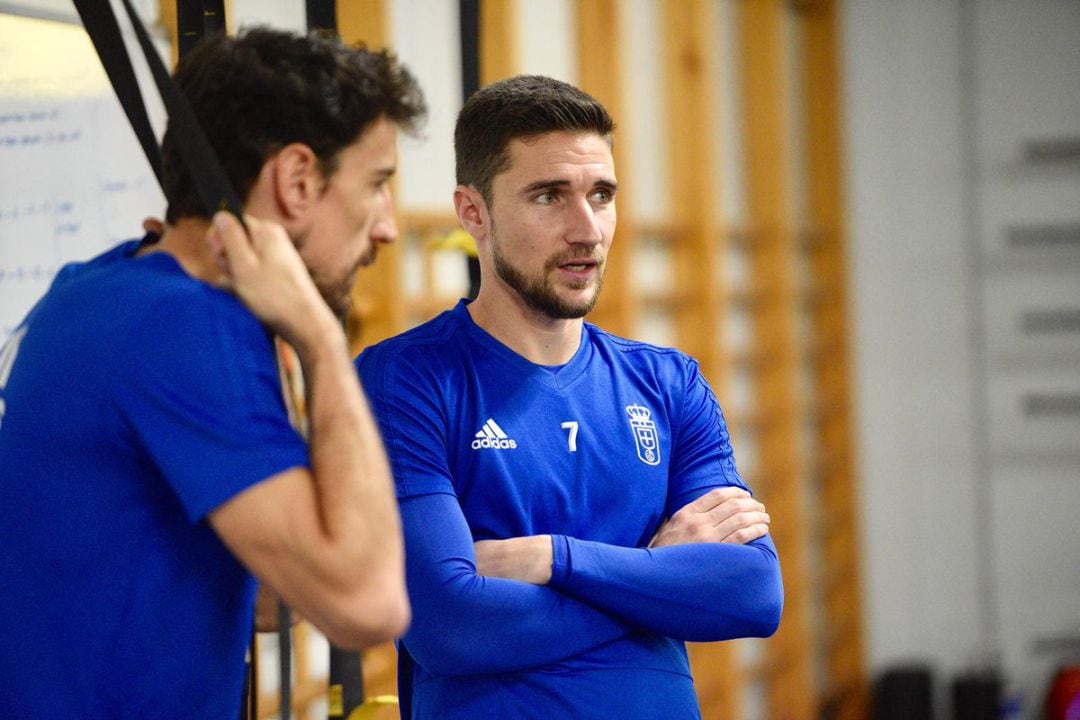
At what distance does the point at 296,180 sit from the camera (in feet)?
3.46

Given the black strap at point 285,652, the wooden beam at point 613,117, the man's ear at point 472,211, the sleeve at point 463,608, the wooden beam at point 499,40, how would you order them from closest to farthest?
the black strap at point 285,652 < the sleeve at point 463,608 < the man's ear at point 472,211 < the wooden beam at point 499,40 < the wooden beam at point 613,117

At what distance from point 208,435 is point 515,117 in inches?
31.7

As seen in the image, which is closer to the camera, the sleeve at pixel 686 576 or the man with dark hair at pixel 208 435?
the man with dark hair at pixel 208 435

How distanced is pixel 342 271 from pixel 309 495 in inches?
9.6

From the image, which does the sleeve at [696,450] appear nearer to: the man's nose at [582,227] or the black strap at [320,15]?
the man's nose at [582,227]

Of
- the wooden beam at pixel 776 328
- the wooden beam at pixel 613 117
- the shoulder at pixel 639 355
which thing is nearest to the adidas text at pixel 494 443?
the shoulder at pixel 639 355

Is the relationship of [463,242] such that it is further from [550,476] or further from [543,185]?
[550,476]

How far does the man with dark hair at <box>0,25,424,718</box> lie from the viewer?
94 centimetres

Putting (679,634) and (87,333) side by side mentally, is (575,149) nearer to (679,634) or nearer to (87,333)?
(679,634)

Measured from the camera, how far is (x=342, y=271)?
1100 millimetres

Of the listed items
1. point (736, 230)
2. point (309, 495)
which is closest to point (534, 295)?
point (309, 495)

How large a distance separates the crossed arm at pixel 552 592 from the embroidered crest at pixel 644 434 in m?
0.10

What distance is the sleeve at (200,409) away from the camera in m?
0.94

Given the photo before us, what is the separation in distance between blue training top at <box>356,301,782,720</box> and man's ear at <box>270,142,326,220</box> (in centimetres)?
47
